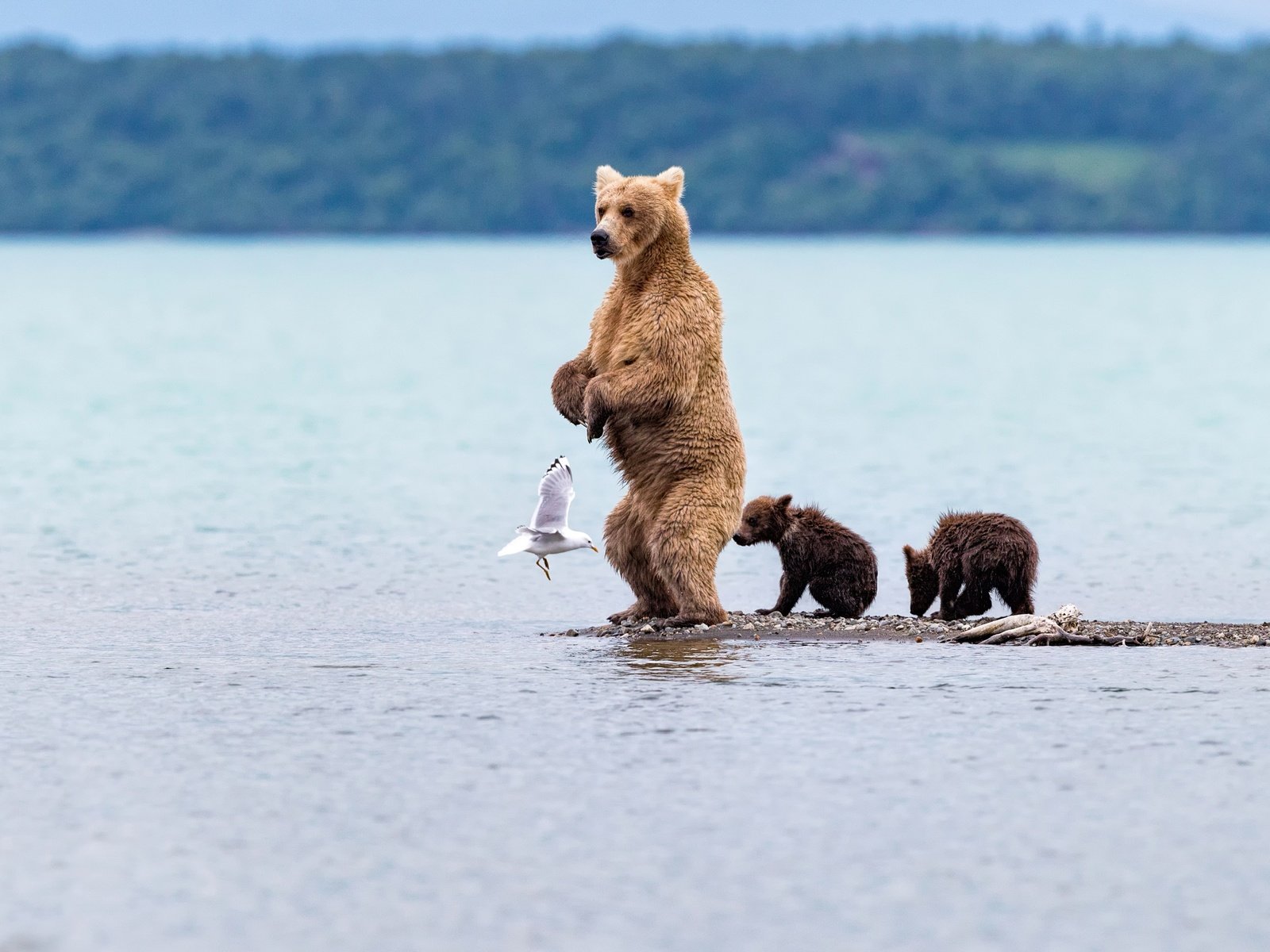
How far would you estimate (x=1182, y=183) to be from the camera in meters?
122

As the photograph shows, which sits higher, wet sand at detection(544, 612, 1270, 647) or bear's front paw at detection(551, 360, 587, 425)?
bear's front paw at detection(551, 360, 587, 425)

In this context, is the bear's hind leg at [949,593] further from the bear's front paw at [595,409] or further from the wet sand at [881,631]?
the bear's front paw at [595,409]

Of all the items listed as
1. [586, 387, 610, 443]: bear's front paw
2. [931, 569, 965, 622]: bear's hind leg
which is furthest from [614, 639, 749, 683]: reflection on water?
[931, 569, 965, 622]: bear's hind leg

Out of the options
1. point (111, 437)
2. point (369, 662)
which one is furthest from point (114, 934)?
point (111, 437)

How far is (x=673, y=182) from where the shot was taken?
→ 929 centimetres

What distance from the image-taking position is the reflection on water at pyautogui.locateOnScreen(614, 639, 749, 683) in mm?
7980

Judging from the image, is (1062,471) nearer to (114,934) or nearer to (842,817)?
(842,817)

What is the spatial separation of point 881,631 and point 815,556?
669 mm

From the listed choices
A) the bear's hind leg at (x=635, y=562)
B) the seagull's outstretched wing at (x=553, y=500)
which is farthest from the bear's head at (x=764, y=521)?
the seagull's outstretched wing at (x=553, y=500)

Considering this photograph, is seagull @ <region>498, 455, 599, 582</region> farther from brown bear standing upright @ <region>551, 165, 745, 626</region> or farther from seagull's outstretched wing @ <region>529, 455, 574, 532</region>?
brown bear standing upright @ <region>551, 165, 745, 626</region>

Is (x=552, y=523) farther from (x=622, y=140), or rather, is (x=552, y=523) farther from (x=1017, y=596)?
(x=622, y=140)

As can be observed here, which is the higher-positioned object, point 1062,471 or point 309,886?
point 1062,471

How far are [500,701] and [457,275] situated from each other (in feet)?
284

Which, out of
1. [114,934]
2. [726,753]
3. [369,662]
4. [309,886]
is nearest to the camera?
[114,934]
